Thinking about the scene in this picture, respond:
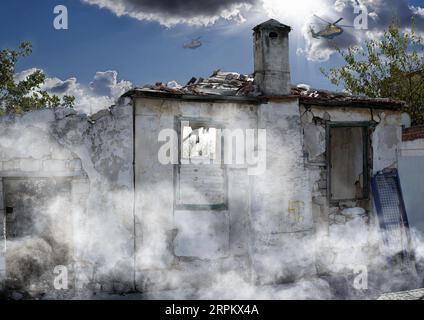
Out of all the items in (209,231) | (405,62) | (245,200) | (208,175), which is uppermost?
(405,62)

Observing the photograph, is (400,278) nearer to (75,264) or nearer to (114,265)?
(114,265)

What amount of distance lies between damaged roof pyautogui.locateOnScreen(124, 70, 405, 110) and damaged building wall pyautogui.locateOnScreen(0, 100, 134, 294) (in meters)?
1.05

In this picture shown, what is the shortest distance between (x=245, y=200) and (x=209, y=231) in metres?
1.01

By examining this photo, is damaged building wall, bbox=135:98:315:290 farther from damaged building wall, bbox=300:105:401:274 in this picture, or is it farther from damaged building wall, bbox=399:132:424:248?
damaged building wall, bbox=399:132:424:248

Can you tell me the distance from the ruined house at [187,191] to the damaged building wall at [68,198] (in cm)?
2

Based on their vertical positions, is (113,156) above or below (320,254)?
above

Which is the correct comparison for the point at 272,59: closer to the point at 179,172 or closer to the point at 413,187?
the point at 179,172

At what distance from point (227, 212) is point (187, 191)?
964 millimetres

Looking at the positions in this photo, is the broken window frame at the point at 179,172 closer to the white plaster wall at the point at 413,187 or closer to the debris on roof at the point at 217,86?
the debris on roof at the point at 217,86

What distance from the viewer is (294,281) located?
852 cm

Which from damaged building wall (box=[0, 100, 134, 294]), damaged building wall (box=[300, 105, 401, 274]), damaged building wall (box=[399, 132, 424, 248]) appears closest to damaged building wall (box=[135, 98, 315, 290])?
damaged building wall (box=[0, 100, 134, 294])

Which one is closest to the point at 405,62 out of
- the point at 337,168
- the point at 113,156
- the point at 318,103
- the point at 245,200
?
the point at 337,168

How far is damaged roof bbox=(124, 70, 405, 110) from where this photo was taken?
8.01 meters
